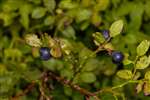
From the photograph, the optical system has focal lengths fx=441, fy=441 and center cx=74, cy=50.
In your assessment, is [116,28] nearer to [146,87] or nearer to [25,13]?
[146,87]

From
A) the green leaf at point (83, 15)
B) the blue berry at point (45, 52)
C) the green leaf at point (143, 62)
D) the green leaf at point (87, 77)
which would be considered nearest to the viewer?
the green leaf at point (143, 62)

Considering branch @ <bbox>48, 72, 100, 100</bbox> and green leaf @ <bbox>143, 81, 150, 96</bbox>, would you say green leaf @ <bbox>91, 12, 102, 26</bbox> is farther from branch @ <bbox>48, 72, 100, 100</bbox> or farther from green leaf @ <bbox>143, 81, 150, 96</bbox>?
green leaf @ <bbox>143, 81, 150, 96</bbox>

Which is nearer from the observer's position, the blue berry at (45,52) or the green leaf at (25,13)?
the blue berry at (45,52)

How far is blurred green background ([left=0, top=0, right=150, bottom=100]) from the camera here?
1.55m

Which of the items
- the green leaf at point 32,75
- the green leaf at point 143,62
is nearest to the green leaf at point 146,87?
the green leaf at point 143,62

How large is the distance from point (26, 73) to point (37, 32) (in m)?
0.24

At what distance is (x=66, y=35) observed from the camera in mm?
1646

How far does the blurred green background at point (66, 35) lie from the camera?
5.08 feet

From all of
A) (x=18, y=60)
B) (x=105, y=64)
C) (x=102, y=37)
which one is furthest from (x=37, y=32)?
(x=102, y=37)

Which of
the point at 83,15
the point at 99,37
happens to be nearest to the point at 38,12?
the point at 83,15

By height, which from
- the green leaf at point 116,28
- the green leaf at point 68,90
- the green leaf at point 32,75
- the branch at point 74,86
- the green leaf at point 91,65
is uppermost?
the green leaf at point 116,28

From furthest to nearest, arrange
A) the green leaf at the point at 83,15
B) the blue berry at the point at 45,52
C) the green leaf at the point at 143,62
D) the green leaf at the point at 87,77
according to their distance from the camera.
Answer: the green leaf at the point at 83,15
the green leaf at the point at 87,77
the blue berry at the point at 45,52
the green leaf at the point at 143,62

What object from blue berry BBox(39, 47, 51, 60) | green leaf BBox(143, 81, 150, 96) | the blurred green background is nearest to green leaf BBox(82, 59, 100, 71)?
the blurred green background

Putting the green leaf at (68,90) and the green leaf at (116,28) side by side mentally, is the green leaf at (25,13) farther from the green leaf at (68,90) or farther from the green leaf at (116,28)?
the green leaf at (116,28)
